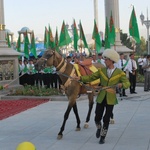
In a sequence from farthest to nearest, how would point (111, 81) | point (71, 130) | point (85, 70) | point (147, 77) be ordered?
point (147, 77) → point (85, 70) → point (71, 130) → point (111, 81)

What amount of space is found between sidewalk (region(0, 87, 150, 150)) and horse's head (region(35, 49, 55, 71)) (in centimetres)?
150

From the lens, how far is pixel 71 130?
8.41 meters

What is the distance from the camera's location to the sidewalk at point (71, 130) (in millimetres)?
6991

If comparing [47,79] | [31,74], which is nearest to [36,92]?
[47,79]

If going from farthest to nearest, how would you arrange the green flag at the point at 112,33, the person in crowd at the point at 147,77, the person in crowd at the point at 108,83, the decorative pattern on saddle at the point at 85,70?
the green flag at the point at 112,33 < the person in crowd at the point at 147,77 < the decorative pattern on saddle at the point at 85,70 < the person in crowd at the point at 108,83

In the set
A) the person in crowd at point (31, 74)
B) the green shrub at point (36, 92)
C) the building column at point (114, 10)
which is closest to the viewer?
the green shrub at point (36, 92)

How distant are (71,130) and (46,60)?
1.75 meters

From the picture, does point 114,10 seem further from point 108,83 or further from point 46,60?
point 108,83

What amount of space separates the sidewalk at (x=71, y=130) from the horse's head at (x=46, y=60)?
150cm

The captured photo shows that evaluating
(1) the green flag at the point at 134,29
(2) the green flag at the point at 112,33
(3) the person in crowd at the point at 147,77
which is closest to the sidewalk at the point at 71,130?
(3) the person in crowd at the point at 147,77

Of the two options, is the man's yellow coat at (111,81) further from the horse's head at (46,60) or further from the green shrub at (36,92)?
the green shrub at (36,92)

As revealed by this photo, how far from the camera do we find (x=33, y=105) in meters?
12.9

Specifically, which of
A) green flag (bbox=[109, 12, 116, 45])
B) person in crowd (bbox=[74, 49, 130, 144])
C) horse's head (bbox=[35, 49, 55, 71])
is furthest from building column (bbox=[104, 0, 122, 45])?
person in crowd (bbox=[74, 49, 130, 144])

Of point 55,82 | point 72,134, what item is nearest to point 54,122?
point 72,134
